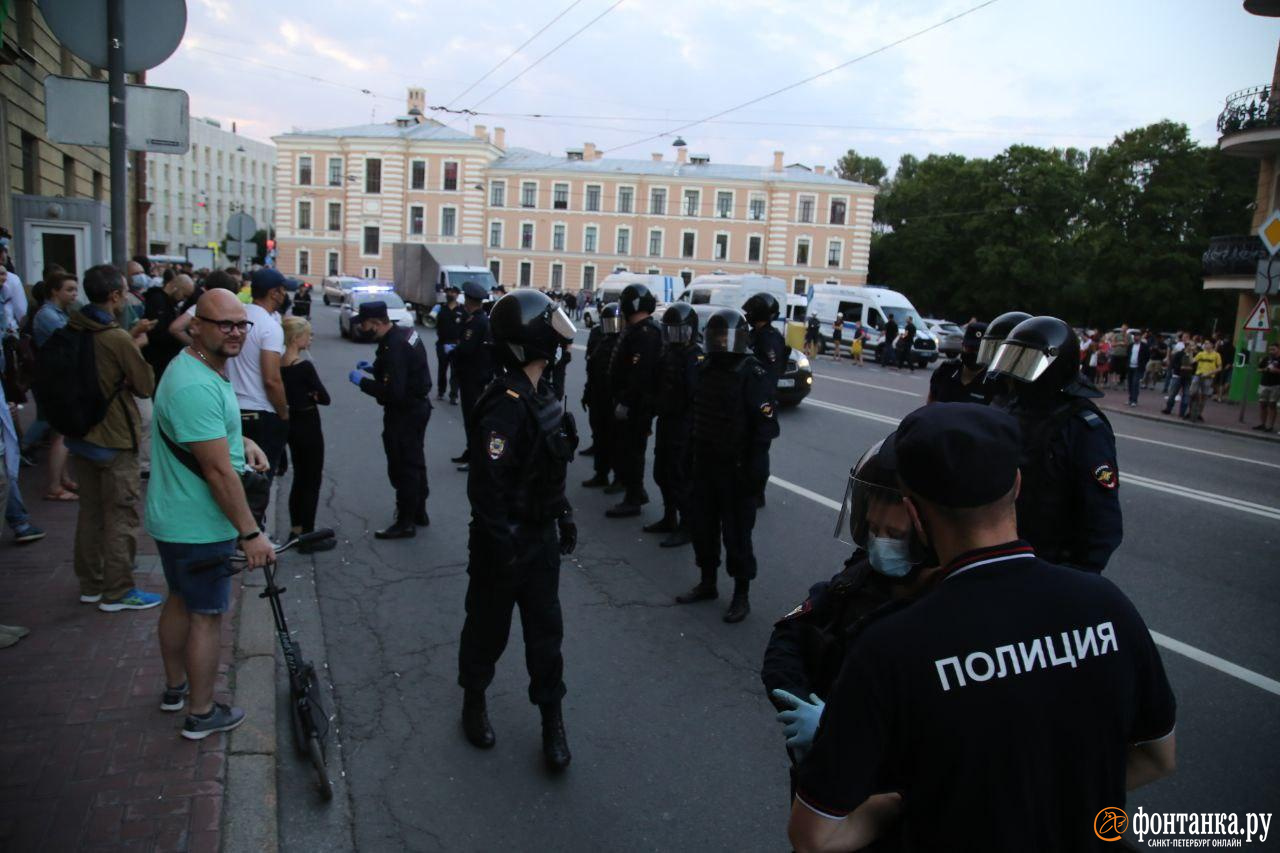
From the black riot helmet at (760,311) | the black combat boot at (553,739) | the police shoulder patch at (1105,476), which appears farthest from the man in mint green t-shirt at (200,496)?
the black riot helmet at (760,311)

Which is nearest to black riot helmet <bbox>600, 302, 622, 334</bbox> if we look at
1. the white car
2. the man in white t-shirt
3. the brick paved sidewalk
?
the man in white t-shirt

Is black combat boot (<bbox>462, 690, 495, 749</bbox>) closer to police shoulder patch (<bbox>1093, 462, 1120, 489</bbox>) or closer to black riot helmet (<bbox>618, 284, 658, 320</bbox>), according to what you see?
police shoulder patch (<bbox>1093, 462, 1120, 489</bbox>)

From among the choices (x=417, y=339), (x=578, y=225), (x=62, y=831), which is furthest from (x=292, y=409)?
(x=578, y=225)

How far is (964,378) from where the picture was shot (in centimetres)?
616

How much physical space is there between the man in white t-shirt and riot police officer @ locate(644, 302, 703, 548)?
3.08 meters

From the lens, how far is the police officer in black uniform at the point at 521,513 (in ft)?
12.3

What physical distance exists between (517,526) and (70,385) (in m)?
2.97

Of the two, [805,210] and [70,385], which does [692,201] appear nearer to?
[805,210]

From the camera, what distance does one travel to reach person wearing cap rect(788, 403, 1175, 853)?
5.12 ft

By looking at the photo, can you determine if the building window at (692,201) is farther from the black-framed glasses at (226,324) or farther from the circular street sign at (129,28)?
the black-framed glasses at (226,324)

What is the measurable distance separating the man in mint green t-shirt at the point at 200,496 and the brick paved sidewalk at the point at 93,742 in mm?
278

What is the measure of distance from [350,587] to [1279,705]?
5620 mm

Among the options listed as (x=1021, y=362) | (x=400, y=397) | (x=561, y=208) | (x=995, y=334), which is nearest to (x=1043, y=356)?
(x=1021, y=362)

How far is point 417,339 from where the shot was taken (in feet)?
23.7
